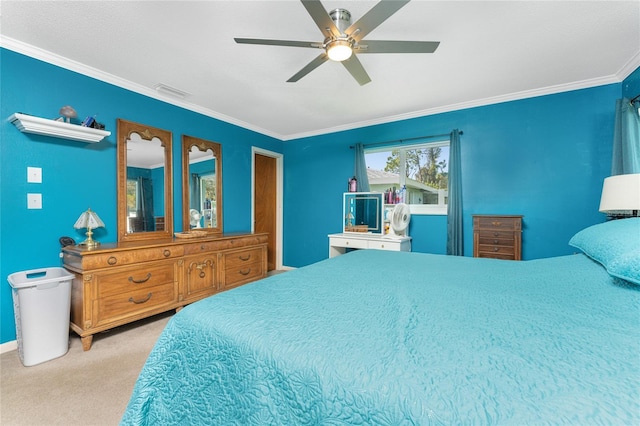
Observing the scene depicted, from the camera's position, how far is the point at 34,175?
2.22 meters

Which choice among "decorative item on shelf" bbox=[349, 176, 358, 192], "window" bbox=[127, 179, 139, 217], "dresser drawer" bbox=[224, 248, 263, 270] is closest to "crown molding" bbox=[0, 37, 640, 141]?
"decorative item on shelf" bbox=[349, 176, 358, 192]

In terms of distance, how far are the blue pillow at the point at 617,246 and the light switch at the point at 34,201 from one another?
3.77 metres

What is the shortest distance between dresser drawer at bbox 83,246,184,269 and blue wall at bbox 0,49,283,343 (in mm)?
586

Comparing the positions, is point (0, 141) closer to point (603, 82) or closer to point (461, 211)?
point (461, 211)

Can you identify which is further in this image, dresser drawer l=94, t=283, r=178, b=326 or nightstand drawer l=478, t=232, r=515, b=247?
nightstand drawer l=478, t=232, r=515, b=247

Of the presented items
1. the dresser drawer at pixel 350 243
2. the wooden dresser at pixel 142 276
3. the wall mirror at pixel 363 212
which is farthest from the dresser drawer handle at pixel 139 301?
the wall mirror at pixel 363 212

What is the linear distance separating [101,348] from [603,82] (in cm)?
541

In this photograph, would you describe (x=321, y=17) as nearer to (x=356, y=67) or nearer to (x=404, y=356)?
(x=356, y=67)

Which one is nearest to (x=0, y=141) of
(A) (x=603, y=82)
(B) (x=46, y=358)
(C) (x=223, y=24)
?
(B) (x=46, y=358)

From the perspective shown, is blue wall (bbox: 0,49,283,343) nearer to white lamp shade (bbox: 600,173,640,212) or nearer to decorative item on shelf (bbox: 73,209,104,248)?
decorative item on shelf (bbox: 73,209,104,248)

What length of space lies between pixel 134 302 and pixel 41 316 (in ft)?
1.92

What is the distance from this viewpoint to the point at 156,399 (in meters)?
0.90

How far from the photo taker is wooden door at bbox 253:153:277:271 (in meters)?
4.71

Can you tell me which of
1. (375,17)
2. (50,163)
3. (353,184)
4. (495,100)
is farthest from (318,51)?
(50,163)
